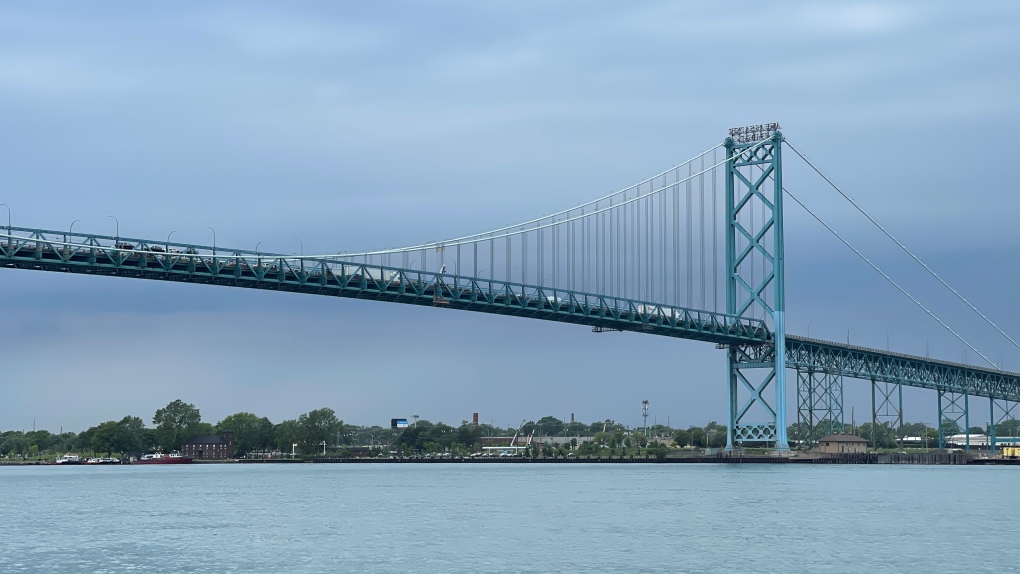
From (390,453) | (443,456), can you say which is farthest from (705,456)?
(390,453)

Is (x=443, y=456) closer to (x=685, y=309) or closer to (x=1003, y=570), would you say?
(x=685, y=309)

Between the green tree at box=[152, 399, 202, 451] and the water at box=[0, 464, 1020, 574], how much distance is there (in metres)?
123

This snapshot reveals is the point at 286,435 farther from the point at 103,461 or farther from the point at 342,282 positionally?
the point at 342,282

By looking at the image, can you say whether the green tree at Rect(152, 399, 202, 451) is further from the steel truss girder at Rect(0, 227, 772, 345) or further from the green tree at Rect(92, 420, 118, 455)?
the steel truss girder at Rect(0, 227, 772, 345)

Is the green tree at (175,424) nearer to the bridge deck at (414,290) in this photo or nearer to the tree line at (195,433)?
the tree line at (195,433)

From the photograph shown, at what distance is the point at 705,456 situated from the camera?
11631 centimetres

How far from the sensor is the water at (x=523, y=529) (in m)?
32.0

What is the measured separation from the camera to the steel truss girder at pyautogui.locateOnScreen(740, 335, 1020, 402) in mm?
101188

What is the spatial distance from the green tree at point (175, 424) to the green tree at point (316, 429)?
60.2 feet

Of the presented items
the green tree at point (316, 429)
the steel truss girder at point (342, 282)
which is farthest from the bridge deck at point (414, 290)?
the green tree at point (316, 429)

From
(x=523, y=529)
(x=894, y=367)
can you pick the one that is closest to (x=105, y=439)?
(x=894, y=367)

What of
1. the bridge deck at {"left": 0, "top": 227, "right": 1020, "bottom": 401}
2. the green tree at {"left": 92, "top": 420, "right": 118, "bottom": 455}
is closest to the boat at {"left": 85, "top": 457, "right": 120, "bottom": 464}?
the green tree at {"left": 92, "top": 420, "right": 118, "bottom": 455}

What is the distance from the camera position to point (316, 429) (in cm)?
18088

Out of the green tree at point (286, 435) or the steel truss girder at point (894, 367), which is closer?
the steel truss girder at point (894, 367)
